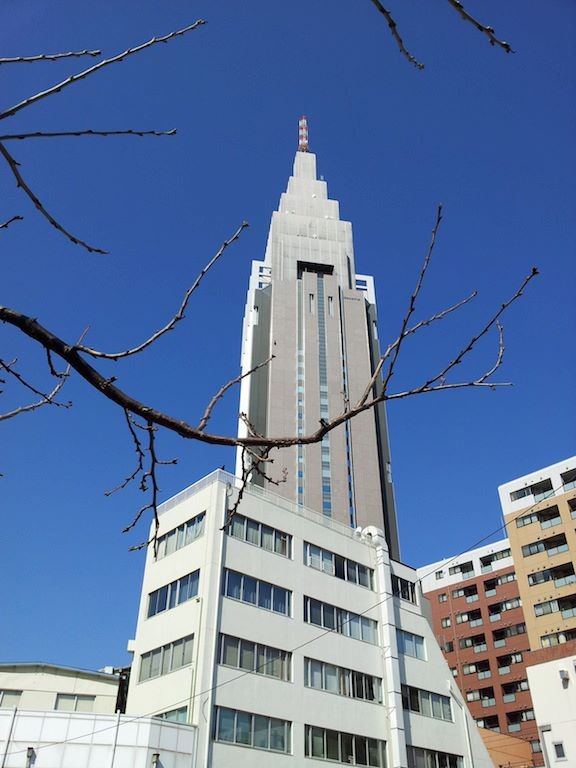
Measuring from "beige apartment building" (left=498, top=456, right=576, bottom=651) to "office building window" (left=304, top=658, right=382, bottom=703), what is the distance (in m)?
21.7

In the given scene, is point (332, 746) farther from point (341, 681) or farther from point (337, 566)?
point (337, 566)

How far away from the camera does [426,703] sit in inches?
1177

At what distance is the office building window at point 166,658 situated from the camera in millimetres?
22978

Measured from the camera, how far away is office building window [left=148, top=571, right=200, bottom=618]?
24.4 metres

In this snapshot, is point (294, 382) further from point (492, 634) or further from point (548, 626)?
point (548, 626)

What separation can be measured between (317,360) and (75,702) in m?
57.9

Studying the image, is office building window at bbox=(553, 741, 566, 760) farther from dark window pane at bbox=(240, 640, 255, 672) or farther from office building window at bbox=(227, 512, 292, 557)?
office building window at bbox=(227, 512, 292, 557)

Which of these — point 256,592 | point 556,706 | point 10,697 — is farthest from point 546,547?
point 10,697

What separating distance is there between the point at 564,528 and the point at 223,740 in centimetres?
3323

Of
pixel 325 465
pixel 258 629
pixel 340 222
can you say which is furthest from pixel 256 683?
pixel 340 222

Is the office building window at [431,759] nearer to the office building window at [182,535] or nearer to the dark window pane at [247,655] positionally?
the dark window pane at [247,655]

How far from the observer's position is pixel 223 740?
21688 millimetres

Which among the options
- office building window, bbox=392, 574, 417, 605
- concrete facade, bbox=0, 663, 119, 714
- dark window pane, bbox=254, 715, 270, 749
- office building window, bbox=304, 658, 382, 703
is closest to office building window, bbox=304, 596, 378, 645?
office building window, bbox=304, 658, 382, 703

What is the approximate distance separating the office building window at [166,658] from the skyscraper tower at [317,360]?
3718 cm
